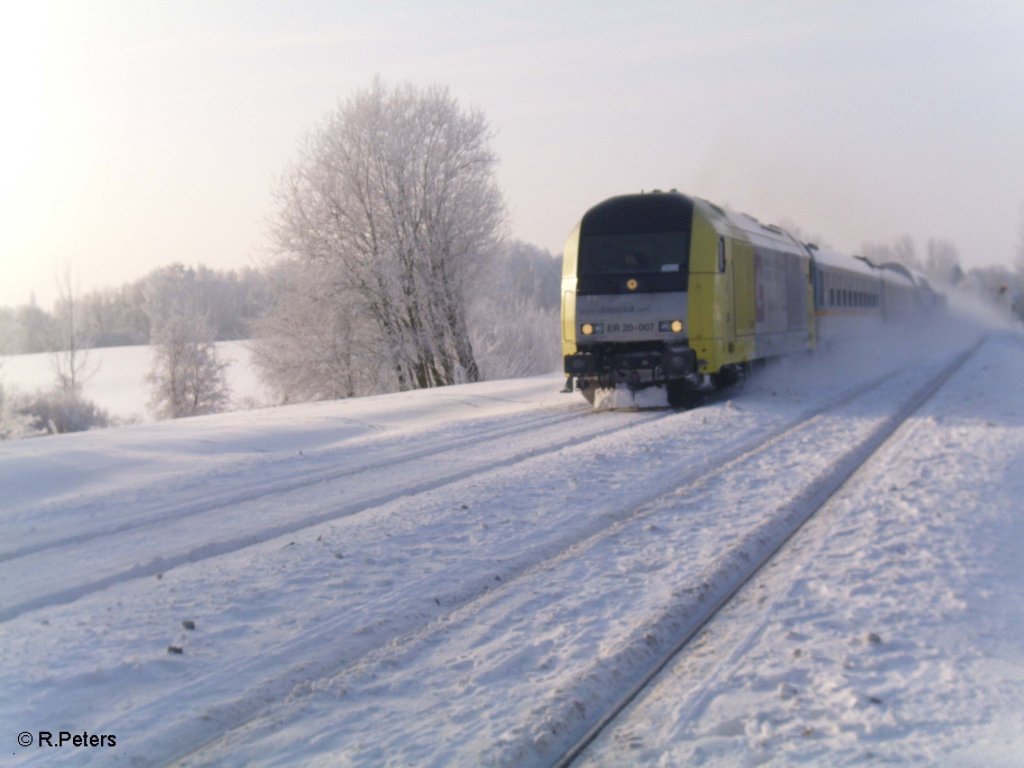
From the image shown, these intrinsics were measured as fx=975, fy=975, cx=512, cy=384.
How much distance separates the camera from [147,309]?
2035 inches

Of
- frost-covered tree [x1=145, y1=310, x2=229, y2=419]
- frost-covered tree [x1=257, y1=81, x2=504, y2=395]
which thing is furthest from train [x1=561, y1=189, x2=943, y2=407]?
frost-covered tree [x1=145, y1=310, x2=229, y2=419]

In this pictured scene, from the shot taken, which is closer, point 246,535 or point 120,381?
point 246,535

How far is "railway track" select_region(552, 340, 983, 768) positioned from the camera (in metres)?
4.20

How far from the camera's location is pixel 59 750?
4023 mm

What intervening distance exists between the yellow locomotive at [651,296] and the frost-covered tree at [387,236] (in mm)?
16924

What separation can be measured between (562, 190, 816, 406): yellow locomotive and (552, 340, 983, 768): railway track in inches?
166

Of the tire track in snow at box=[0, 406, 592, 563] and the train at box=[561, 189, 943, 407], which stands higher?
the train at box=[561, 189, 943, 407]

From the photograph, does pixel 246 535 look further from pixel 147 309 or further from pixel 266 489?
pixel 147 309

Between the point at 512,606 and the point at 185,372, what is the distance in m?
42.8

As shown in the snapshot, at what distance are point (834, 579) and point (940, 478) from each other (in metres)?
3.73

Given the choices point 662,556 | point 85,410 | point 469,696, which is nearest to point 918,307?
point 85,410

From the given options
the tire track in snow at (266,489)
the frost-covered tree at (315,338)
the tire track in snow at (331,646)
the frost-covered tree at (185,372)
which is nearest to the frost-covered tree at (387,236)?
the frost-covered tree at (315,338)

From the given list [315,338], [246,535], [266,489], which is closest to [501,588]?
[246,535]

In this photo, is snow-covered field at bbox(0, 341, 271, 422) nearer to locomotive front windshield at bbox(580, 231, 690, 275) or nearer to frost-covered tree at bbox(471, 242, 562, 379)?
frost-covered tree at bbox(471, 242, 562, 379)
